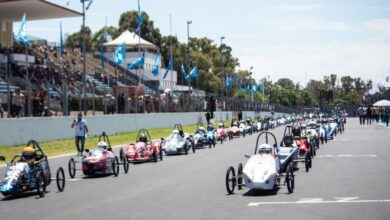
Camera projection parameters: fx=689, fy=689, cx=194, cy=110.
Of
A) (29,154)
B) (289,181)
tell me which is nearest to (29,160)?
(29,154)

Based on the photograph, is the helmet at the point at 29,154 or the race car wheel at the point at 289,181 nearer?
the race car wheel at the point at 289,181

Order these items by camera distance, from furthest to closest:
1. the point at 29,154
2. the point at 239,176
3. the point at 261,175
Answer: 1. the point at 29,154
2. the point at 239,176
3. the point at 261,175

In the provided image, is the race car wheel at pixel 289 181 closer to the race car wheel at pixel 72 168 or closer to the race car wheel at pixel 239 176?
the race car wheel at pixel 239 176

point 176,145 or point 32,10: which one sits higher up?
point 32,10

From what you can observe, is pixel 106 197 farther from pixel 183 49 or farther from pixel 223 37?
pixel 183 49

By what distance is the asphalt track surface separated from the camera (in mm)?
11828

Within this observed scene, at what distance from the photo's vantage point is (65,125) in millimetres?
36531

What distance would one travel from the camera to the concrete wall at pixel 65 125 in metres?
31.4

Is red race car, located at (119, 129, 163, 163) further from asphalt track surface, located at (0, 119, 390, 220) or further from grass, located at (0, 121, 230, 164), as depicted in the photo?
grass, located at (0, 121, 230, 164)

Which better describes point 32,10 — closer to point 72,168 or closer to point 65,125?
point 65,125

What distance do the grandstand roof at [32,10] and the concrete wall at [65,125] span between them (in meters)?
11.3

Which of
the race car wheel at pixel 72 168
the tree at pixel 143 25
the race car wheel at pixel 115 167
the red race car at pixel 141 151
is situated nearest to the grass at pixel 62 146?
the red race car at pixel 141 151

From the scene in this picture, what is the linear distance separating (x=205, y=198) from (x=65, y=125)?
23.6m

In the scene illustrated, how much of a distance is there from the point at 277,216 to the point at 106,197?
15.5 ft
